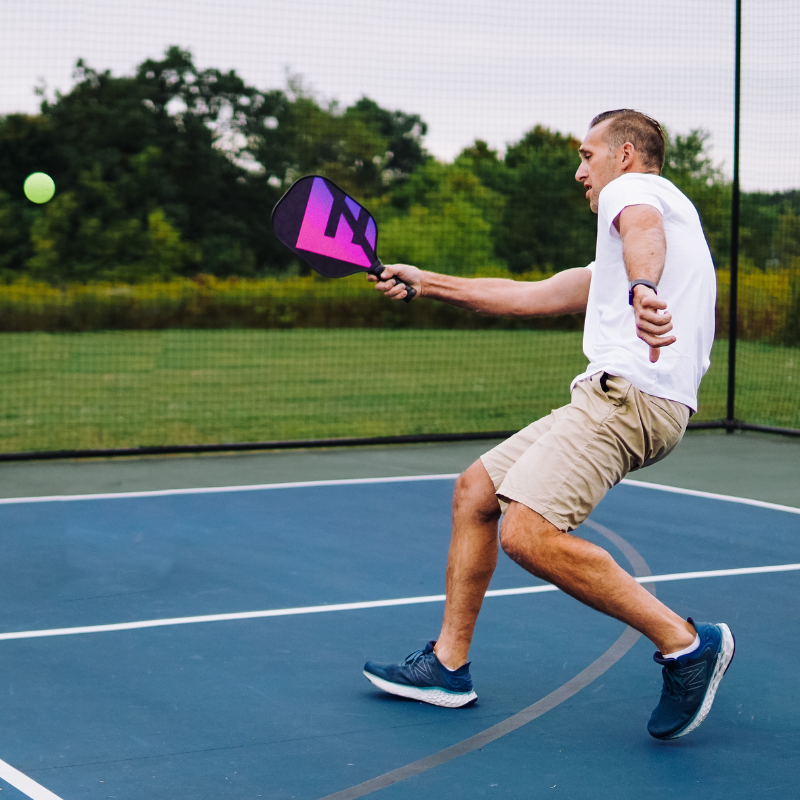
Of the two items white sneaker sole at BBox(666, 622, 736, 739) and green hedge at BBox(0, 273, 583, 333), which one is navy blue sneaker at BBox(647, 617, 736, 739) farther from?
green hedge at BBox(0, 273, 583, 333)

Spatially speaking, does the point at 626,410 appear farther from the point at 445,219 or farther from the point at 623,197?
the point at 445,219

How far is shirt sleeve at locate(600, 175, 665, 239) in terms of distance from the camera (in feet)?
10.5

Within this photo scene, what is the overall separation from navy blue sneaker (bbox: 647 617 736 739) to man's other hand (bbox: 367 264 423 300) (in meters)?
1.31

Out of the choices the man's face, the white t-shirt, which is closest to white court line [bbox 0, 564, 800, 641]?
the white t-shirt

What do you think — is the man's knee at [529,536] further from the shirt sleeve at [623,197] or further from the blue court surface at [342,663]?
the shirt sleeve at [623,197]

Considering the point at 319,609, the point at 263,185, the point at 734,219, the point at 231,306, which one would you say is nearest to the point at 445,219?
the point at 263,185

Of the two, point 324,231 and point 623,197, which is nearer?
point 623,197

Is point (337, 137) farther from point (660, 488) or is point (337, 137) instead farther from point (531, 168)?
point (660, 488)

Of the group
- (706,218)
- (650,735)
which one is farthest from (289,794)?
(706,218)

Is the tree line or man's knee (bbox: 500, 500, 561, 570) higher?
the tree line

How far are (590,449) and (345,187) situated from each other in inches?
481

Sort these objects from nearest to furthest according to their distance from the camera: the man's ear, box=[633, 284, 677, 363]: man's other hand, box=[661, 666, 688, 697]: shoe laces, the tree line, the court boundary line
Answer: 1. box=[633, 284, 677, 363]: man's other hand
2. box=[661, 666, 688, 697]: shoe laces
3. the man's ear
4. the court boundary line
5. the tree line

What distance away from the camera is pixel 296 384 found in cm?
1670

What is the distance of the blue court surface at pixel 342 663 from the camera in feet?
10.4
